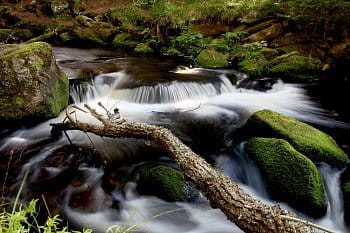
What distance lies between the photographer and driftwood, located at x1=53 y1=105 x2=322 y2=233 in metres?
2.17

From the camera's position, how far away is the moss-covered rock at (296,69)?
9398 mm

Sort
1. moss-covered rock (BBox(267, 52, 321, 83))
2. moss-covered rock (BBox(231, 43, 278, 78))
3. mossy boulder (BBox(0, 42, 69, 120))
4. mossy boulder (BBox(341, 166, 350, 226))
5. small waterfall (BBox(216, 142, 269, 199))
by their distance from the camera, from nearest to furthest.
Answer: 1. mossy boulder (BBox(341, 166, 350, 226))
2. small waterfall (BBox(216, 142, 269, 199))
3. mossy boulder (BBox(0, 42, 69, 120))
4. moss-covered rock (BBox(267, 52, 321, 83))
5. moss-covered rock (BBox(231, 43, 278, 78))

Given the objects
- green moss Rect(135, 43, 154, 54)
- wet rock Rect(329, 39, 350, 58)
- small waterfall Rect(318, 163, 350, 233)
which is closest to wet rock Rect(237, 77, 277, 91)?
wet rock Rect(329, 39, 350, 58)

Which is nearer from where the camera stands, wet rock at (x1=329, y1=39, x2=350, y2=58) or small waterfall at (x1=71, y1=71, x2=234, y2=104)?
small waterfall at (x1=71, y1=71, x2=234, y2=104)

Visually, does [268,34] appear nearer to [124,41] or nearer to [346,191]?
[124,41]

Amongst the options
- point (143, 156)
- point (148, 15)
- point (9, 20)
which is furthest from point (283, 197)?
point (9, 20)

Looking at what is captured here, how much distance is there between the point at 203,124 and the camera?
6.75m

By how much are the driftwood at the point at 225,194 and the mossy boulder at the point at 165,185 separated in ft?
2.59

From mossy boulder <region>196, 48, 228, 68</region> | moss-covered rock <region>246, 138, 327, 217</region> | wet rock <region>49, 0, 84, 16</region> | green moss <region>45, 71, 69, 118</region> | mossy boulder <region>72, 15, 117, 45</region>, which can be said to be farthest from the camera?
wet rock <region>49, 0, 84, 16</region>

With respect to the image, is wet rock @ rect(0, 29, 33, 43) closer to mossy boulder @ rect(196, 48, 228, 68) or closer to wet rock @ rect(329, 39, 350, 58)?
mossy boulder @ rect(196, 48, 228, 68)

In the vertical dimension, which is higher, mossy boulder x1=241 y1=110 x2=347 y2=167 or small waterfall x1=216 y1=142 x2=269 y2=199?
mossy boulder x1=241 y1=110 x2=347 y2=167

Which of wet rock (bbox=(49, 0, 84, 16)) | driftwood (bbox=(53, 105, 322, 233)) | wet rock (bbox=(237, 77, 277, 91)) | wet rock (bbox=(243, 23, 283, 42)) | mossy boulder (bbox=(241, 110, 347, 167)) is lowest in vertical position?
mossy boulder (bbox=(241, 110, 347, 167))

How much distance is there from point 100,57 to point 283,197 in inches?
332

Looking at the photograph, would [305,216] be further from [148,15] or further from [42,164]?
[148,15]
